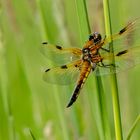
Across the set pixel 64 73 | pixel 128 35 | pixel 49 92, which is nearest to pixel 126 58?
pixel 128 35

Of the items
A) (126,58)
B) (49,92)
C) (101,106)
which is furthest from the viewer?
(49,92)

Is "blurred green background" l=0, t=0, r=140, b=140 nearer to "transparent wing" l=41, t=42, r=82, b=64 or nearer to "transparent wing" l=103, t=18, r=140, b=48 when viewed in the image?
"transparent wing" l=41, t=42, r=82, b=64

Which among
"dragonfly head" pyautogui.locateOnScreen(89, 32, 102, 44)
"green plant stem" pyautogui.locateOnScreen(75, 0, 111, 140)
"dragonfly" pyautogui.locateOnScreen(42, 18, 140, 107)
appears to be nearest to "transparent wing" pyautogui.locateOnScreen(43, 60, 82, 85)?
"dragonfly" pyautogui.locateOnScreen(42, 18, 140, 107)

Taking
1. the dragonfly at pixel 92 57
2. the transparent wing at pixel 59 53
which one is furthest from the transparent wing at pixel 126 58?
the transparent wing at pixel 59 53

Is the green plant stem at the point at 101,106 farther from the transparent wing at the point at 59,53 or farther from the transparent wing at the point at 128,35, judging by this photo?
the transparent wing at the point at 59,53

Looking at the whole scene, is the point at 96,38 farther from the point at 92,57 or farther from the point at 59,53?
the point at 59,53

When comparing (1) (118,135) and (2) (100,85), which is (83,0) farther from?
(1) (118,135)

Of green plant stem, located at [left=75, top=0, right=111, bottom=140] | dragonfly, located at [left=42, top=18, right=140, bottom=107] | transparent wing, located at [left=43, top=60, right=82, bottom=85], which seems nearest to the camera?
green plant stem, located at [left=75, top=0, right=111, bottom=140]
